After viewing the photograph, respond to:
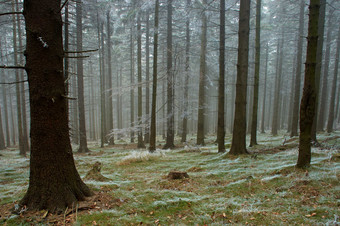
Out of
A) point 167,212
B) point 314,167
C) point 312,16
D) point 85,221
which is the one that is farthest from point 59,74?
point 314,167

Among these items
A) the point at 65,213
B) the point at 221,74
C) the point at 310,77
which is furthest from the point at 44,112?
the point at 221,74

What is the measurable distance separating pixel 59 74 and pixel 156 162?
6.36 m

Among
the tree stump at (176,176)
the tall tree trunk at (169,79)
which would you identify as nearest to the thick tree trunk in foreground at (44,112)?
the tree stump at (176,176)

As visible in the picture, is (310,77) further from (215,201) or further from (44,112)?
(44,112)

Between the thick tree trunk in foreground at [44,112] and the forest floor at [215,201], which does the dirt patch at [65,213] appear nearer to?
the forest floor at [215,201]

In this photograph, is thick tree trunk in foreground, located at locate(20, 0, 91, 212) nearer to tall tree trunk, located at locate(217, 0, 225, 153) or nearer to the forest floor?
the forest floor

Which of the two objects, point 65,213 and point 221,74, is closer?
point 65,213

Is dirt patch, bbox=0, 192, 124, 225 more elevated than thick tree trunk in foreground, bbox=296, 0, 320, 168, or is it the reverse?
thick tree trunk in foreground, bbox=296, 0, 320, 168

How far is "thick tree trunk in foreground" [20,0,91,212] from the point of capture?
3188 mm

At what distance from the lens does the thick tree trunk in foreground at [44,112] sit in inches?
125

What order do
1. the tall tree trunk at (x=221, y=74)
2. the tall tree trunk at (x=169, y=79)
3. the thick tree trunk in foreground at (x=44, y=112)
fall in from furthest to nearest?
the tall tree trunk at (x=169, y=79) < the tall tree trunk at (x=221, y=74) < the thick tree trunk in foreground at (x=44, y=112)

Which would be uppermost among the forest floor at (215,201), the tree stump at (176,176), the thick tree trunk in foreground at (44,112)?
the thick tree trunk in foreground at (44,112)

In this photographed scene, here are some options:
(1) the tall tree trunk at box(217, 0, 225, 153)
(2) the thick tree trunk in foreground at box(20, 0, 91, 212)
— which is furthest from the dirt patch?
(1) the tall tree trunk at box(217, 0, 225, 153)

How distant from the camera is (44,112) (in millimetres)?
3201
